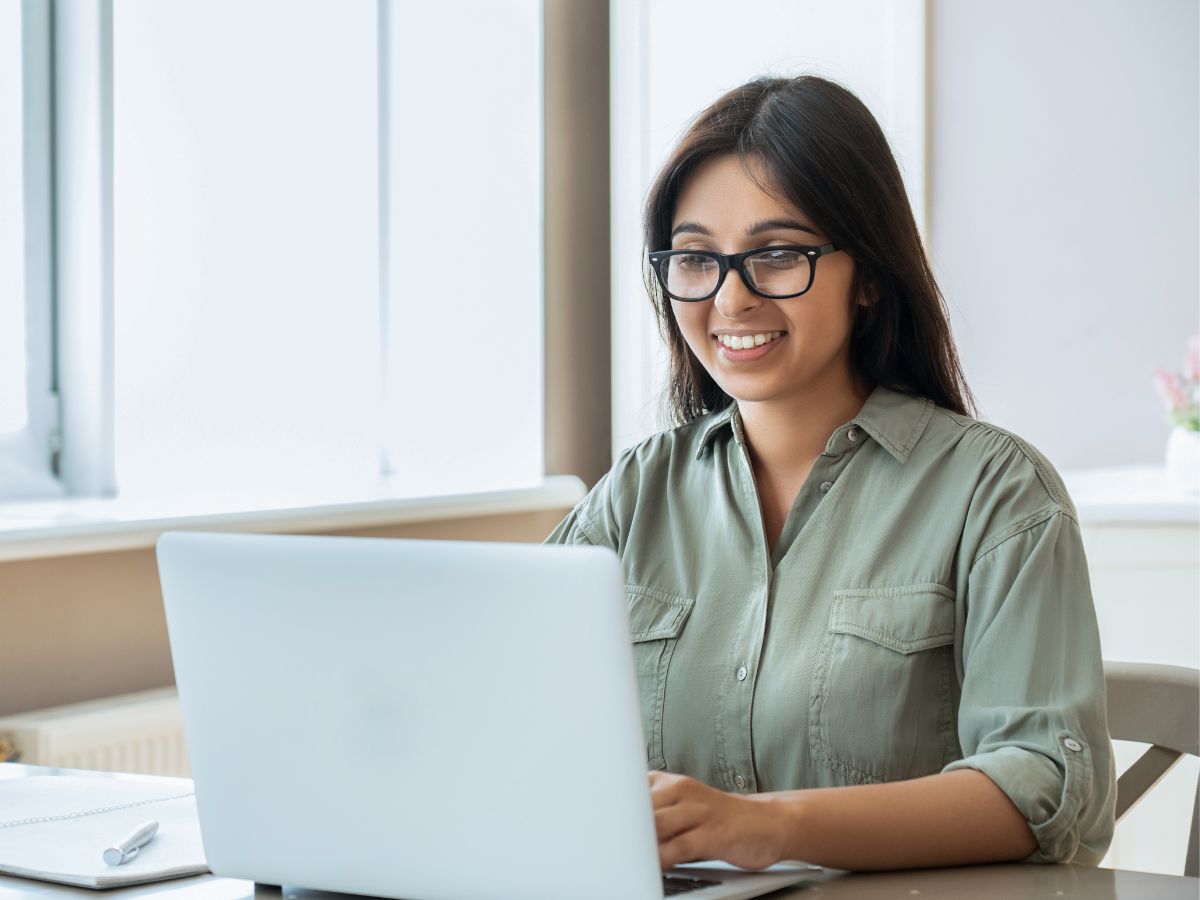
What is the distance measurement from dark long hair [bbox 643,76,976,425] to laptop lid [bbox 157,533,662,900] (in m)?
0.70

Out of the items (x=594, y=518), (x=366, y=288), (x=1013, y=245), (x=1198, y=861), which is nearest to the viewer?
(x=1198, y=861)

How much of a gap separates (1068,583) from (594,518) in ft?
1.72

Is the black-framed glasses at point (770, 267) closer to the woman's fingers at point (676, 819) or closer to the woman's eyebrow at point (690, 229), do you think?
the woman's eyebrow at point (690, 229)

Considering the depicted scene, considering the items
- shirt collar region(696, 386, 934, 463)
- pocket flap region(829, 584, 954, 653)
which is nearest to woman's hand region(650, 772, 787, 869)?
pocket flap region(829, 584, 954, 653)

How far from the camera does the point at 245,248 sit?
2443 mm

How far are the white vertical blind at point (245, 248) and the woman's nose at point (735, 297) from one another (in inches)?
47.4

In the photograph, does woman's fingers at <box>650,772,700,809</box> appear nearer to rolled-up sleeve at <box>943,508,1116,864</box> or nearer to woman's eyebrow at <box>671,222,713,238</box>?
rolled-up sleeve at <box>943,508,1116,864</box>

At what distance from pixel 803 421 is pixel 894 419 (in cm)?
10

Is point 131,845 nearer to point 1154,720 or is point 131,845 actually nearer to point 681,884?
point 681,884

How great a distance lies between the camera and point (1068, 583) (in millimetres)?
1194

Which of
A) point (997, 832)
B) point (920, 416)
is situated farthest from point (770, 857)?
point (920, 416)

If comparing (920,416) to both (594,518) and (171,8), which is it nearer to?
(594,518)

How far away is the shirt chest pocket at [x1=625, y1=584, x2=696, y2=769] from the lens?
1.37 metres

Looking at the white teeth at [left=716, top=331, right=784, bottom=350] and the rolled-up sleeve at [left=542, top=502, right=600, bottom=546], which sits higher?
the white teeth at [left=716, top=331, right=784, bottom=350]
